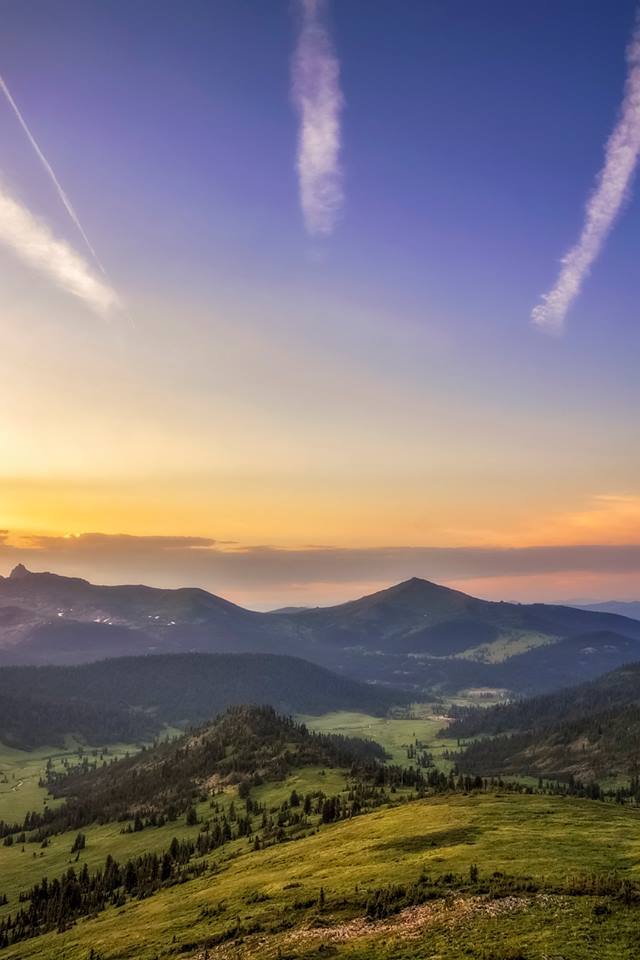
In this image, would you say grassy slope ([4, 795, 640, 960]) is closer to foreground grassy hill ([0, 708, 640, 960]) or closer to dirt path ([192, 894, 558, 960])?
foreground grassy hill ([0, 708, 640, 960])

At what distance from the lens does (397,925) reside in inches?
2183

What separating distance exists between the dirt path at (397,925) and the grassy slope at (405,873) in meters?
0.62

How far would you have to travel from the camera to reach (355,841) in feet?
356

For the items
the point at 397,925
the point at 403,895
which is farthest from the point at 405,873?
the point at 397,925

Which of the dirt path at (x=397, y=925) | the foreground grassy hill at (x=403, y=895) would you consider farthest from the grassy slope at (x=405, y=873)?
the dirt path at (x=397, y=925)

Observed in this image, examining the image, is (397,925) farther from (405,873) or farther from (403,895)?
(405,873)

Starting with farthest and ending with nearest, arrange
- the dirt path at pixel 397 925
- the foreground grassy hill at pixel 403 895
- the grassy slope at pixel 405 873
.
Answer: the dirt path at pixel 397 925 → the foreground grassy hill at pixel 403 895 → the grassy slope at pixel 405 873

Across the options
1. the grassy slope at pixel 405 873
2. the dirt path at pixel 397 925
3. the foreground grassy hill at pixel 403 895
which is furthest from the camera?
the dirt path at pixel 397 925

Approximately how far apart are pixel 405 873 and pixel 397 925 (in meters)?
19.4

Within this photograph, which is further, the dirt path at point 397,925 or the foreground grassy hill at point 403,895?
the dirt path at point 397,925

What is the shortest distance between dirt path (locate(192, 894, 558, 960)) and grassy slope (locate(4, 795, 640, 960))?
62 cm

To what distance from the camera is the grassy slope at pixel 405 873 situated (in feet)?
161

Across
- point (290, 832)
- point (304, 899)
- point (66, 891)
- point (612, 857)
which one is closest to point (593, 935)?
point (612, 857)

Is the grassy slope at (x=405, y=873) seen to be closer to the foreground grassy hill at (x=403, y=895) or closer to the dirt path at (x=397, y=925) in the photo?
the foreground grassy hill at (x=403, y=895)
